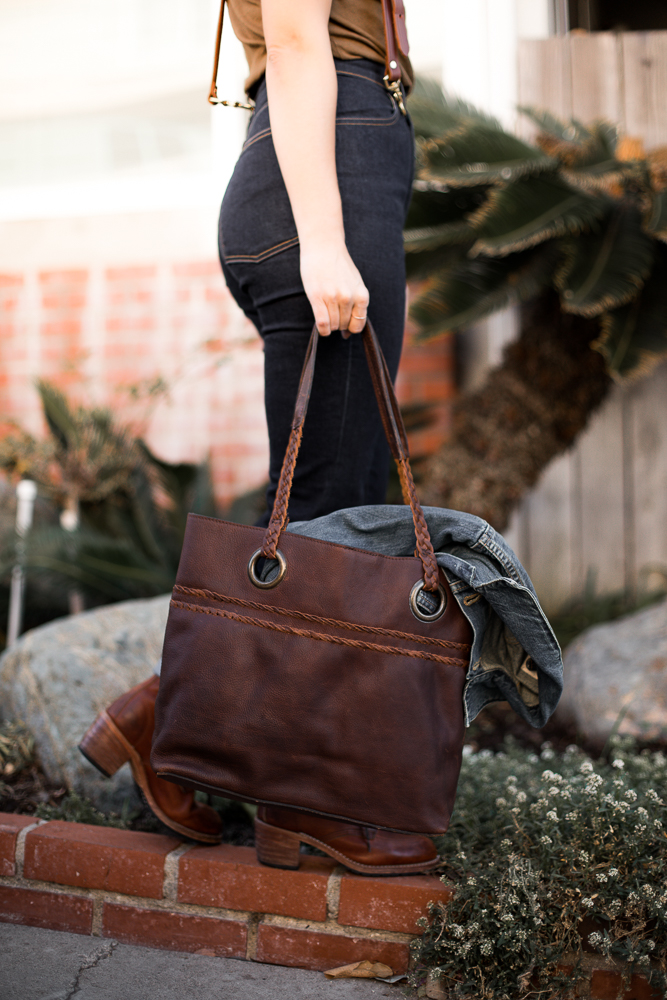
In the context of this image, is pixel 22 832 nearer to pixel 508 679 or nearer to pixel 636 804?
pixel 508 679

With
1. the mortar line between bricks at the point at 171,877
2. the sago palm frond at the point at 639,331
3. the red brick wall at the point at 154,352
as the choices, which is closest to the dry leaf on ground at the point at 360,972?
the mortar line between bricks at the point at 171,877

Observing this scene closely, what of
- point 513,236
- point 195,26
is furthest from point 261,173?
point 195,26

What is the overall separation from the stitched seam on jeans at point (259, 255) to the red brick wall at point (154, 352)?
9.43 feet

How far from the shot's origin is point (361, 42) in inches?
54.1

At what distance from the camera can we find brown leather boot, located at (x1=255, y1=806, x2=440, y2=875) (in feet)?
4.54

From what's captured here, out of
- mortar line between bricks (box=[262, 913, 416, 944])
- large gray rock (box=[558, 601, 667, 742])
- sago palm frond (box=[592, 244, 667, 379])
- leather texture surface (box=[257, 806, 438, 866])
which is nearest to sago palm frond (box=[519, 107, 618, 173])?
sago palm frond (box=[592, 244, 667, 379])

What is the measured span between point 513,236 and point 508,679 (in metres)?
1.97

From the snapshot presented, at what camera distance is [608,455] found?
3.85m

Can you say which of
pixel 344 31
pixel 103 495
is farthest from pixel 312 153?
pixel 103 495

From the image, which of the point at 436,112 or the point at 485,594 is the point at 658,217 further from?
the point at 485,594

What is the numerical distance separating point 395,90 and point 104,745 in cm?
126

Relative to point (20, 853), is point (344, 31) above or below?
above

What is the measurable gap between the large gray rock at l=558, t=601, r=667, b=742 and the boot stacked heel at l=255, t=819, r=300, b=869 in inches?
48.2

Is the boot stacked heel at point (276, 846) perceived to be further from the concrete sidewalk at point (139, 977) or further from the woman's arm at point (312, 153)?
the woman's arm at point (312, 153)
